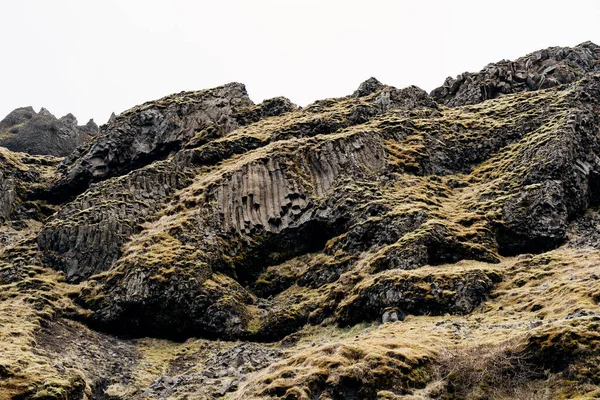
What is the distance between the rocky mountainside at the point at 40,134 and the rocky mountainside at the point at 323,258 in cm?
3346

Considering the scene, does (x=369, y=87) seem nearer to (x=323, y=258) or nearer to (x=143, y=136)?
(x=143, y=136)

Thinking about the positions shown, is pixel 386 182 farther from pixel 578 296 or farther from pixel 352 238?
pixel 578 296

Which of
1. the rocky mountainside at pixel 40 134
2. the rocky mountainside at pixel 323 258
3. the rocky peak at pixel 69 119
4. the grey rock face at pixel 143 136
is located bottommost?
the rocky mountainside at pixel 323 258

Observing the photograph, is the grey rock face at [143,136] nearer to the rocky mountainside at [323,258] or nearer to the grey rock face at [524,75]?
the rocky mountainside at [323,258]

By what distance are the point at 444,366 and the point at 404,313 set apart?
502 inches

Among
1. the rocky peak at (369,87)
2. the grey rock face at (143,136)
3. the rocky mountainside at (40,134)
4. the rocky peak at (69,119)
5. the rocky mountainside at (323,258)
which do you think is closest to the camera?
the rocky mountainside at (323,258)

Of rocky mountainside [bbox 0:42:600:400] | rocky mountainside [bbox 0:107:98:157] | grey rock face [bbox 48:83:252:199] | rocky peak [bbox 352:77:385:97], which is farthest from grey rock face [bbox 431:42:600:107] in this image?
rocky mountainside [bbox 0:107:98:157]

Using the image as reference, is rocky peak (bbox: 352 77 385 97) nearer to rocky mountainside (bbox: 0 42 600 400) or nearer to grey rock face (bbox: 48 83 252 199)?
rocky mountainside (bbox: 0 42 600 400)

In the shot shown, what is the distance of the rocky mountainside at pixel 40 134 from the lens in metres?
109

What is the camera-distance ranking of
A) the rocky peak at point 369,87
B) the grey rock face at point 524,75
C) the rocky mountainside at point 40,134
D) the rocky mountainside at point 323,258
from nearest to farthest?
the rocky mountainside at point 323,258 → the grey rock face at point 524,75 → the rocky peak at point 369,87 → the rocky mountainside at point 40,134

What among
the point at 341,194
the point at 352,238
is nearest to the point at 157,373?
the point at 352,238

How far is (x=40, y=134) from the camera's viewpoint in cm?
11125

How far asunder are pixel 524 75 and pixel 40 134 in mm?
96424

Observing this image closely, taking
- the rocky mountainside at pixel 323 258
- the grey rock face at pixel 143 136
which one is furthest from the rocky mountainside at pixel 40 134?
the rocky mountainside at pixel 323 258
